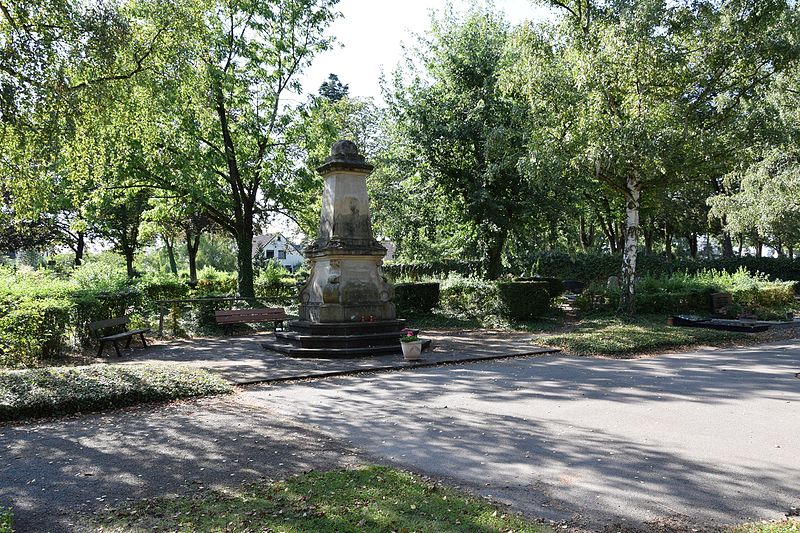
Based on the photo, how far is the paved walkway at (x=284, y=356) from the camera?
1059 cm

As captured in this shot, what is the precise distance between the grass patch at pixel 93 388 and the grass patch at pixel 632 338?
8130mm

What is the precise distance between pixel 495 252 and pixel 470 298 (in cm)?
330

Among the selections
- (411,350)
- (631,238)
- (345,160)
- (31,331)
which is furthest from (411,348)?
(631,238)

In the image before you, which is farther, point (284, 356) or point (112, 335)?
point (112, 335)

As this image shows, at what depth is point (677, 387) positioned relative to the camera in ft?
29.2

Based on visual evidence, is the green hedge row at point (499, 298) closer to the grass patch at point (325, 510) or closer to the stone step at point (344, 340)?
the stone step at point (344, 340)

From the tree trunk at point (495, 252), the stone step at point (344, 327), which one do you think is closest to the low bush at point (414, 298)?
the tree trunk at point (495, 252)

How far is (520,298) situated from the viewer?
725 inches

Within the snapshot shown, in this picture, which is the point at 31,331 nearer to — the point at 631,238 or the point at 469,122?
the point at 469,122

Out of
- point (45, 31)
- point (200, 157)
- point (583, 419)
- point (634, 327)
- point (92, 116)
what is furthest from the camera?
point (200, 157)

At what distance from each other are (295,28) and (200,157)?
19.6ft

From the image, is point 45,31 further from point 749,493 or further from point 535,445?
point 749,493

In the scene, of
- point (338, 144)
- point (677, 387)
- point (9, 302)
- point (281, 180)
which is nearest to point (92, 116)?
point (9, 302)

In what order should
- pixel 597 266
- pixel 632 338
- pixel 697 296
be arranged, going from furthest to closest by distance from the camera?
pixel 597 266 < pixel 697 296 < pixel 632 338
